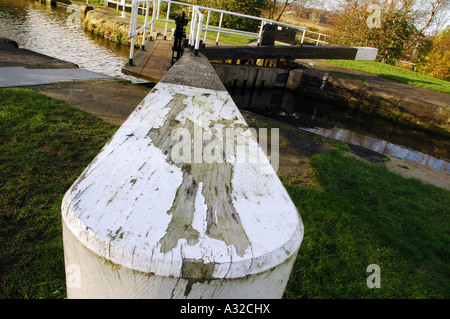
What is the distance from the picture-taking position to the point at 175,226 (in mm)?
765

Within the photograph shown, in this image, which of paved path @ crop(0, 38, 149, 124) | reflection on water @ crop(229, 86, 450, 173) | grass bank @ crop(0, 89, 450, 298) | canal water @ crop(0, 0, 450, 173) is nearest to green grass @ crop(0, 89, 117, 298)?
grass bank @ crop(0, 89, 450, 298)

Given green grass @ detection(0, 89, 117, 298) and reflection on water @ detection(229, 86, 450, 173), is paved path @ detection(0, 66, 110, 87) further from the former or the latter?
reflection on water @ detection(229, 86, 450, 173)

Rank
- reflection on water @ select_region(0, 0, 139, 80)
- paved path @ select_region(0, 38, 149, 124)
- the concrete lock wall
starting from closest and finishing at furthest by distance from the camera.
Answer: the concrete lock wall
paved path @ select_region(0, 38, 149, 124)
reflection on water @ select_region(0, 0, 139, 80)

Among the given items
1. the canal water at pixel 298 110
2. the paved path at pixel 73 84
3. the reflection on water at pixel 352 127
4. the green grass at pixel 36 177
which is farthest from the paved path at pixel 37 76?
the reflection on water at pixel 352 127

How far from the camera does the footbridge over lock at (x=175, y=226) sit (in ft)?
2.25

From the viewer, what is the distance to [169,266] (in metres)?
0.67

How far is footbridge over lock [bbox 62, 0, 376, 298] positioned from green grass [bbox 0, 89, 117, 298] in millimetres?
1381

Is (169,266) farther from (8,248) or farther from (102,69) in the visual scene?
(102,69)

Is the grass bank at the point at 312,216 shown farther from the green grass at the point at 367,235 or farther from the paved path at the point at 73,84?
the paved path at the point at 73,84

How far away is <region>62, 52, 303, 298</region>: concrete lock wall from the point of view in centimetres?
69

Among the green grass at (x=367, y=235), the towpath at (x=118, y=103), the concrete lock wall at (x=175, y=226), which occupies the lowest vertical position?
the green grass at (x=367, y=235)

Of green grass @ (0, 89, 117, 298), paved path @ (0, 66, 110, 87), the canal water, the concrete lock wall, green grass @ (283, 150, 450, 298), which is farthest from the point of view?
the canal water

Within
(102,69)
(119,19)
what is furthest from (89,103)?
(119,19)

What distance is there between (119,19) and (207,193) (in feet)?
60.7
